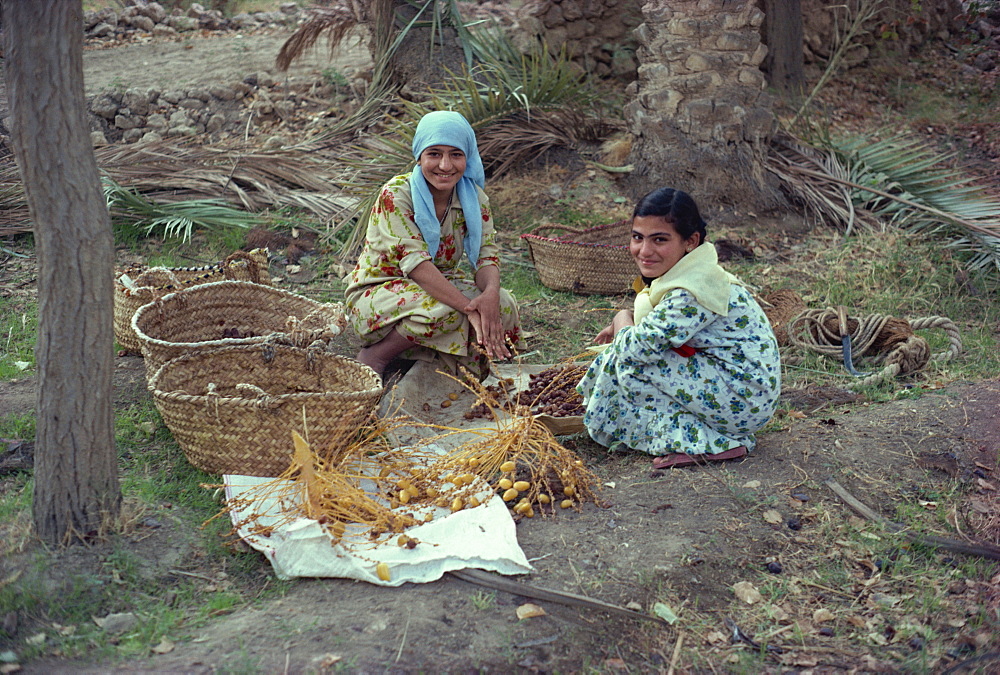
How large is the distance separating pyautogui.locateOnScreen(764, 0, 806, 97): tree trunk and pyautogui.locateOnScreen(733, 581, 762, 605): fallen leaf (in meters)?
6.62

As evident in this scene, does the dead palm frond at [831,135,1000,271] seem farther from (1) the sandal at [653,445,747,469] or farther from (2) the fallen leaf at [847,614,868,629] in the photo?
(2) the fallen leaf at [847,614,868,629]

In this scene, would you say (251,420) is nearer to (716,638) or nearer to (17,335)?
(716,638)

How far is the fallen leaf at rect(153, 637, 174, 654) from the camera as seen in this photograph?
7.13 feet

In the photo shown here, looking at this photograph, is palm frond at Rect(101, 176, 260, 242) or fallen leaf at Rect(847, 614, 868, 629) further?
palm frond at Rect(101, 176, 260, 242)

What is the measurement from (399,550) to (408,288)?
1.51 metres

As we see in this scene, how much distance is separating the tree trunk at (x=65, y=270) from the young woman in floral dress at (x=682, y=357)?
1.73 meters

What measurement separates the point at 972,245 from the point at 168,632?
504 centimetres

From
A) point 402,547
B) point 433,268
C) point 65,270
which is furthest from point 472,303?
point 65,270

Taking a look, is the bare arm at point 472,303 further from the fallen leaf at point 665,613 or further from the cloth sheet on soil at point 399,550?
the fallen leaf at point 665,613

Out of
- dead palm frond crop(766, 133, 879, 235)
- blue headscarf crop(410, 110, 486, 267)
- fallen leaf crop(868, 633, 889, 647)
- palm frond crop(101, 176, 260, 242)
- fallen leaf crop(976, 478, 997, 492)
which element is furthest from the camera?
dead palm frond crop(766, 133, 879, 235)

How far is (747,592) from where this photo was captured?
99.2 inches

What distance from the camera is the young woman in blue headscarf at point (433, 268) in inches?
147

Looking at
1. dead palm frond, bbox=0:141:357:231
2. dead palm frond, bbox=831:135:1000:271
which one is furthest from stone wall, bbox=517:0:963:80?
dead palm frond, bbox=0:141:357:231

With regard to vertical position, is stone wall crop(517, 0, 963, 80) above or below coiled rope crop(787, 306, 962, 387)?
above
